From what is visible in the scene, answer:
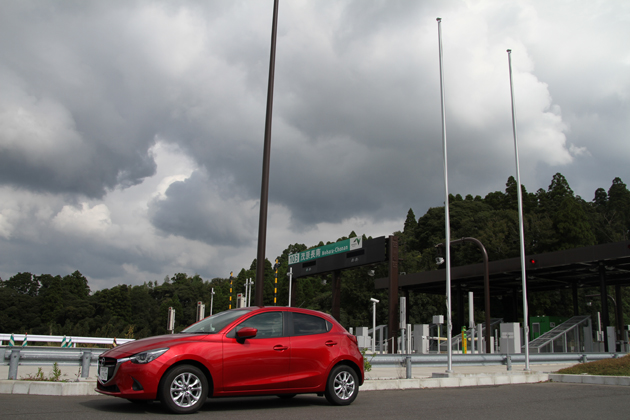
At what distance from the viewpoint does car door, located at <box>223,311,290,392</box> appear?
7.34 meters

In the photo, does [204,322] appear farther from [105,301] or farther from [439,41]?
[105,301]

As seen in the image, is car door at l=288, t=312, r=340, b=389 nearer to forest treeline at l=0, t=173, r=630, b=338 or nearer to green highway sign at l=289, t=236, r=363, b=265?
green highway sign at l=289, t=236, r=363, b=265

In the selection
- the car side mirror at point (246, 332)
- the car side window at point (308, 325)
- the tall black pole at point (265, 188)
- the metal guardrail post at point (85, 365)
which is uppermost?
the tall black pole at point (265, 188)

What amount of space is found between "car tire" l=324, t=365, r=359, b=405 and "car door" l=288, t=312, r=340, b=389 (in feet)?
0.58

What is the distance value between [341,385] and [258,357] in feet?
5.38

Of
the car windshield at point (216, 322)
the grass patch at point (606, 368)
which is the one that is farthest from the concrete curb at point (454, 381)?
the car windshield at point (216, 322)

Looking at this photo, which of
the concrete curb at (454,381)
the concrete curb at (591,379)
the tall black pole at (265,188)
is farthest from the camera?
the concrete curb at (591,379)

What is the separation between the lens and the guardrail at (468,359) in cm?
1453

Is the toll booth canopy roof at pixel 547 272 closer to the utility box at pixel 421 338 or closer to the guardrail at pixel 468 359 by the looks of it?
the guardrail at pixel 468 359

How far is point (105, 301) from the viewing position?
97.2m

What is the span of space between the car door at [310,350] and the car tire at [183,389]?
143 cm

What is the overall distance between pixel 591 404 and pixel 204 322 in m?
7.10

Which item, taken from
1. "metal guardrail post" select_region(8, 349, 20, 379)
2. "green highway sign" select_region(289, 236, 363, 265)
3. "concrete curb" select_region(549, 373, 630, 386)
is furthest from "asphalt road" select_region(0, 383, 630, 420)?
"green highway sign" select_region(289, 236, 363, 265)

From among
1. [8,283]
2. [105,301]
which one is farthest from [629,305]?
[8,283]
